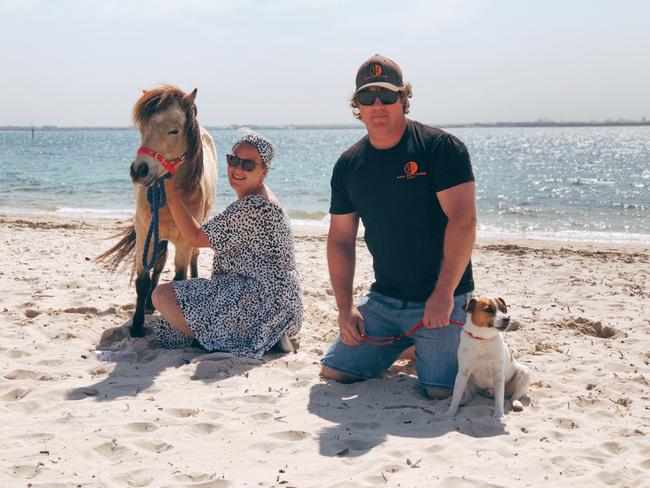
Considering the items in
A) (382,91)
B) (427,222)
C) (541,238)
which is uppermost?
(382,91)

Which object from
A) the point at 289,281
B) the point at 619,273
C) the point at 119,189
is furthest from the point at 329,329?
the point at 119,189

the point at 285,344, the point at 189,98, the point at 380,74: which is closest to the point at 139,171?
the point at 189,98

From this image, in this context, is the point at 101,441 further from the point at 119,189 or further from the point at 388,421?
the point at 119,189

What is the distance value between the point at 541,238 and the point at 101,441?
1105 centimetres

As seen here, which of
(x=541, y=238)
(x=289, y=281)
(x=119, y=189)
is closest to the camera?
(x=289, y=281)

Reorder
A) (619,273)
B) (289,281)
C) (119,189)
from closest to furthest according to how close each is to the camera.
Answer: (289,281) → (619,273) → (119,189)

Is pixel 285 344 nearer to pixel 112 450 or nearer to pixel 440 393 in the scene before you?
pixel 440 393

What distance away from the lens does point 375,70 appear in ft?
13.2

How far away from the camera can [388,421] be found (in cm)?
372

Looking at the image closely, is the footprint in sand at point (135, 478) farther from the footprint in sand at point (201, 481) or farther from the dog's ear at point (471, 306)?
the dog's ear at point (471, 306)

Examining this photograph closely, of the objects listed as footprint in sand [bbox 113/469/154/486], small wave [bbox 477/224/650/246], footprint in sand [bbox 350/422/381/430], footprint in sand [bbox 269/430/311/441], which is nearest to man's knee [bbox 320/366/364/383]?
footprint in sand [bbox 350/422/381/430]

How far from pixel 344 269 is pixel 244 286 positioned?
0.81m

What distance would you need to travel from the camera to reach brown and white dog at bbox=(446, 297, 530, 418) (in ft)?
11.8

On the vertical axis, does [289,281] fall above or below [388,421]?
above
